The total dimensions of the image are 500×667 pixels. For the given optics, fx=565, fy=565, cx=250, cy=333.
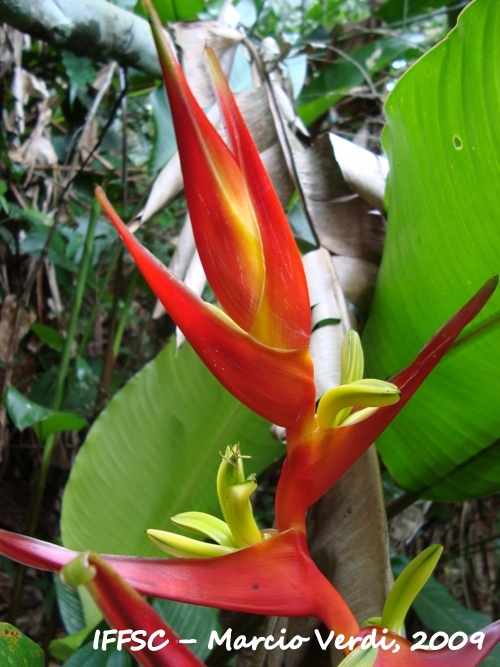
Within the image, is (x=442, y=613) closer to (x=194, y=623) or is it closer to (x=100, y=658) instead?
(x=194, y=623)

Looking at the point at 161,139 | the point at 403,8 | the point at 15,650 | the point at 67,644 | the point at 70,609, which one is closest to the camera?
the point at 15,650

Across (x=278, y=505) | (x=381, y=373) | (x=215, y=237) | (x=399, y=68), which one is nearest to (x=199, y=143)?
(x=215, y=237)

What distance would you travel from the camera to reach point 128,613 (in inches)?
7.8

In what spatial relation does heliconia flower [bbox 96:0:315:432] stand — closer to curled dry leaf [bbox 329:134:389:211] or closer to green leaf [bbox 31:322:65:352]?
curled dry leaf [bbox 329:134:389:211]

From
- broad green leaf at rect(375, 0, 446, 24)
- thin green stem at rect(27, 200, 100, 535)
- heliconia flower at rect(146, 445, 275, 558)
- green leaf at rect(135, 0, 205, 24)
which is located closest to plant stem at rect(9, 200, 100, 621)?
thin green stem at rect(27, 200, 100, 535)

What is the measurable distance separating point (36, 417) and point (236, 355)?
21.3 inches

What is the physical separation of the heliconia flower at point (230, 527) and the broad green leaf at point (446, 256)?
23cm

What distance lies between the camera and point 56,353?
1215mm

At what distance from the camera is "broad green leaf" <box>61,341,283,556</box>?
578 millimetres

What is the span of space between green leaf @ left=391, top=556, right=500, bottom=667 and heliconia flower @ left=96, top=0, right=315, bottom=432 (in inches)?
20.1

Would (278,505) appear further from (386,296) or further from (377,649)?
(386,296)

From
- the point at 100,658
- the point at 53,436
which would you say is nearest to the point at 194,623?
the point at 100,658

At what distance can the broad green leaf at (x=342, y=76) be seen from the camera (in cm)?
108

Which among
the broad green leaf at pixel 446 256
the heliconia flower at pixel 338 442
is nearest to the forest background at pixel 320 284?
the broad green leaf at pixel 446 256
